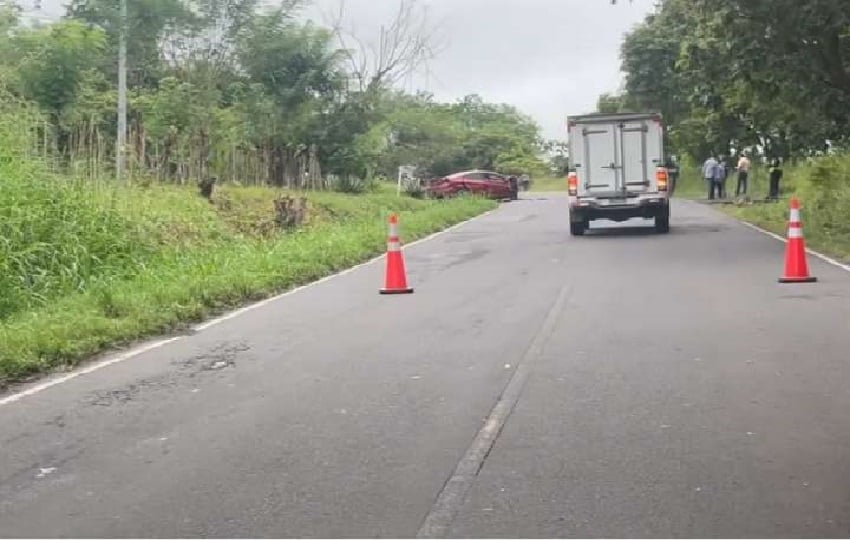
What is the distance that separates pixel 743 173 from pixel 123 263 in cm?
Answer: 2897

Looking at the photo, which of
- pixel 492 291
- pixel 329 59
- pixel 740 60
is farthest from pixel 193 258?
pixel 329 59

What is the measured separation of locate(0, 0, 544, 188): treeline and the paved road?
11.3m

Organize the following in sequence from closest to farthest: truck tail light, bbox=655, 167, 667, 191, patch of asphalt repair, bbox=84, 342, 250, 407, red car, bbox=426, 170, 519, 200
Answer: patch of asphalt repair, bbox=84, 342, 250, 407 < truck tail light, bbox=655, 167, 667, 191 < red car, bbox=426, 170, 519, 200

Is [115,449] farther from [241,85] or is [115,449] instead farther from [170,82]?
[241,85]

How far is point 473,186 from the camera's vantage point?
48.7 m

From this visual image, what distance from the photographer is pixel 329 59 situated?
35125mm

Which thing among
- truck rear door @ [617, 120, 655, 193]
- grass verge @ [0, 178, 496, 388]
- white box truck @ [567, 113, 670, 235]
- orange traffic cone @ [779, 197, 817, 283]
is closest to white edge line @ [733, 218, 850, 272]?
orange traffic cone @ [779, 197, 817, 283]

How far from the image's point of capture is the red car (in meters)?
48.2

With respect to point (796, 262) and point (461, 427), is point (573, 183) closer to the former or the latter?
point (796, 262)

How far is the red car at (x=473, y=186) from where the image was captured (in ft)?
158

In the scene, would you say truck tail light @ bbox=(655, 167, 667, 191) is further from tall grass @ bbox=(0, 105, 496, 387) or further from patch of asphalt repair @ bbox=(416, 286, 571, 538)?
patch of asphalt repair @ bbox=(416, 286, 571, 538)

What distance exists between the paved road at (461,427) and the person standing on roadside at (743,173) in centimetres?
2705

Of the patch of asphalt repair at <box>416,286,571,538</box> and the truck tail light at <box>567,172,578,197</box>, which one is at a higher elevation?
the truck tail light at <box>567,172,578,197</box>

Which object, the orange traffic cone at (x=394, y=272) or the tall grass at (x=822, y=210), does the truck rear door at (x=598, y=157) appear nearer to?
the tall grass at (x=822, y=210)
